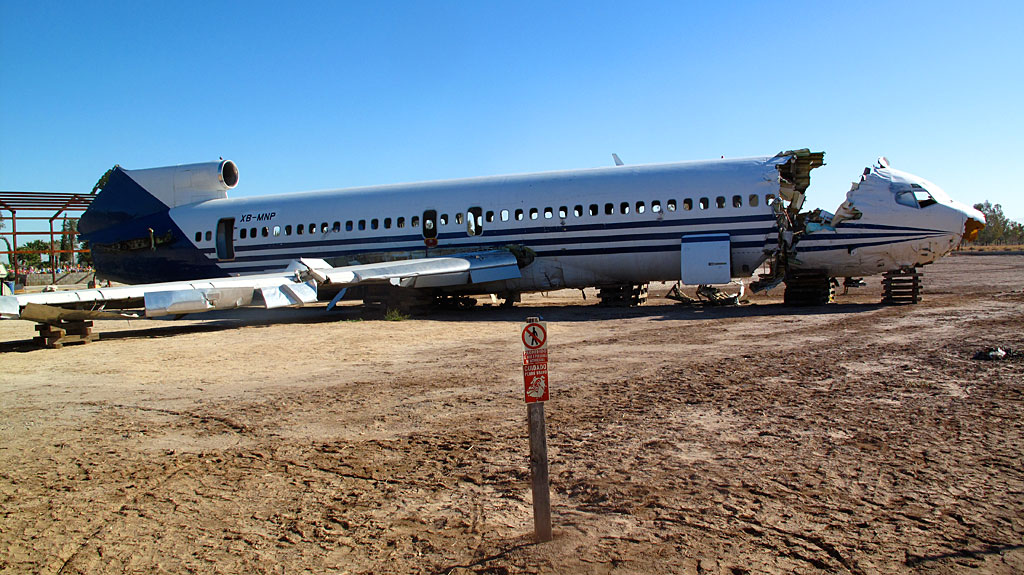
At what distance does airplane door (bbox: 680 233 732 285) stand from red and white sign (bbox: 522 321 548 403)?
516 inches

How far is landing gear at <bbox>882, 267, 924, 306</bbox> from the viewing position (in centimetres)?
1531

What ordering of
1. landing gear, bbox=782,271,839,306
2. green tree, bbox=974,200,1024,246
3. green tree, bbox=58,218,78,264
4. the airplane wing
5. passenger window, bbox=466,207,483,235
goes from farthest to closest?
green tree, bbox=974,200,1024,246 → green tree, bbox=58,218,78,264 → passenger window, bbox=466,207,483,235 → landing gear, bbox=782,271,839,306 → the airplane wing

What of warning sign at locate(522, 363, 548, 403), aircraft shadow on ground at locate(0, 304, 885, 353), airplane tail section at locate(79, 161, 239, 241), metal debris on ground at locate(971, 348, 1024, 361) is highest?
airplane tail section at locate(79, 161, 239, 241)

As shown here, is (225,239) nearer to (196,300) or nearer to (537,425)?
(196,300)

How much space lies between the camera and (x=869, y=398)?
Result: 6.18 meters

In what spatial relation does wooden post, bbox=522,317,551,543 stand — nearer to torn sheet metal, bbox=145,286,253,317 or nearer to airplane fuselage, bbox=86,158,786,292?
torn sheet metal, bbox=145,286,253,317

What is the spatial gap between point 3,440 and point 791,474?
672cm

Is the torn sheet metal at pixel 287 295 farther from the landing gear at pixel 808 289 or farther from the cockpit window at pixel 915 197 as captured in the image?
the cockpit window at pixel 915 197

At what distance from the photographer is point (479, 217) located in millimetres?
18484

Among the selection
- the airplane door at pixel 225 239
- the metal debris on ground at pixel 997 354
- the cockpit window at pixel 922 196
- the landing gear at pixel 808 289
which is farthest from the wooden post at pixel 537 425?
the airplane door at pixel 225 239

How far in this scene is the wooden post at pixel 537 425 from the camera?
3480mm

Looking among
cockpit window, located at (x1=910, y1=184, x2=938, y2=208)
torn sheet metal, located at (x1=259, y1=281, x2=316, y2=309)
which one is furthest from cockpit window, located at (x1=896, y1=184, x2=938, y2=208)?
torn sheet metal, located at (x1=259, y1=281, x2=316, y2=309)

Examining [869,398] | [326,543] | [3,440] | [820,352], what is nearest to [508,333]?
[820,352]

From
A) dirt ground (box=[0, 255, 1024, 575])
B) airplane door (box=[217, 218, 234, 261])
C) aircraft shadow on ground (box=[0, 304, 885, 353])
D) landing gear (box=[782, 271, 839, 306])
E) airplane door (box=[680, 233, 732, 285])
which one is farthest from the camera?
airplane door (box=[217, 218, 234, 261])
